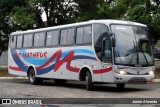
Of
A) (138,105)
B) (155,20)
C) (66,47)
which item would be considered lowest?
(138,105)

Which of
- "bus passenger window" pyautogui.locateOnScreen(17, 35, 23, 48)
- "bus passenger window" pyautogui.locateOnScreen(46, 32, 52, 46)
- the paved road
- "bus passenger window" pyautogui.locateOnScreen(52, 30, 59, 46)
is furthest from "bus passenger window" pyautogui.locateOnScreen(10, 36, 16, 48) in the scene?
the paved road

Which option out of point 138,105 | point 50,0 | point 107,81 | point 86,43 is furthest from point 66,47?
point 50,0

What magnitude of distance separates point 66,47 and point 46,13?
13947 mm

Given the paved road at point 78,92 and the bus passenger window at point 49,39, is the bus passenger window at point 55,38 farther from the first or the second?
the paved road at point 78,92

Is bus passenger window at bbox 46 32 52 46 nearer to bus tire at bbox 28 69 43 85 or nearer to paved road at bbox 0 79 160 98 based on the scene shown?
bus tire at bbox 28 69 43 85

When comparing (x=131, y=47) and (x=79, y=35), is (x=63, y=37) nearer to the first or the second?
(x=79, y=35)

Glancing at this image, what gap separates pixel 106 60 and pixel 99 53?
60 cm

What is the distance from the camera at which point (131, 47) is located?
1992 cm

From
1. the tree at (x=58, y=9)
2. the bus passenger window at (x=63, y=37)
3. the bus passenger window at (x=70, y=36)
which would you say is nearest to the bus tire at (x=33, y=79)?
the bus passenger window at (x=63, y=37)

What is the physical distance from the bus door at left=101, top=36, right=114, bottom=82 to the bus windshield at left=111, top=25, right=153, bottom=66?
1.12 feet

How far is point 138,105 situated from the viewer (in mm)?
13953

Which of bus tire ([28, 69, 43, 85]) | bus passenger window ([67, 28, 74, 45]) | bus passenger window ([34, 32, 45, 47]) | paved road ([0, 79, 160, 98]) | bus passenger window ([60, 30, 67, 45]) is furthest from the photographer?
bus tire ([28, 69, 43, 85])

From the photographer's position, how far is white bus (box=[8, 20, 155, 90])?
19703mm

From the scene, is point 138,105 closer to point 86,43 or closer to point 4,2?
point 86,43
